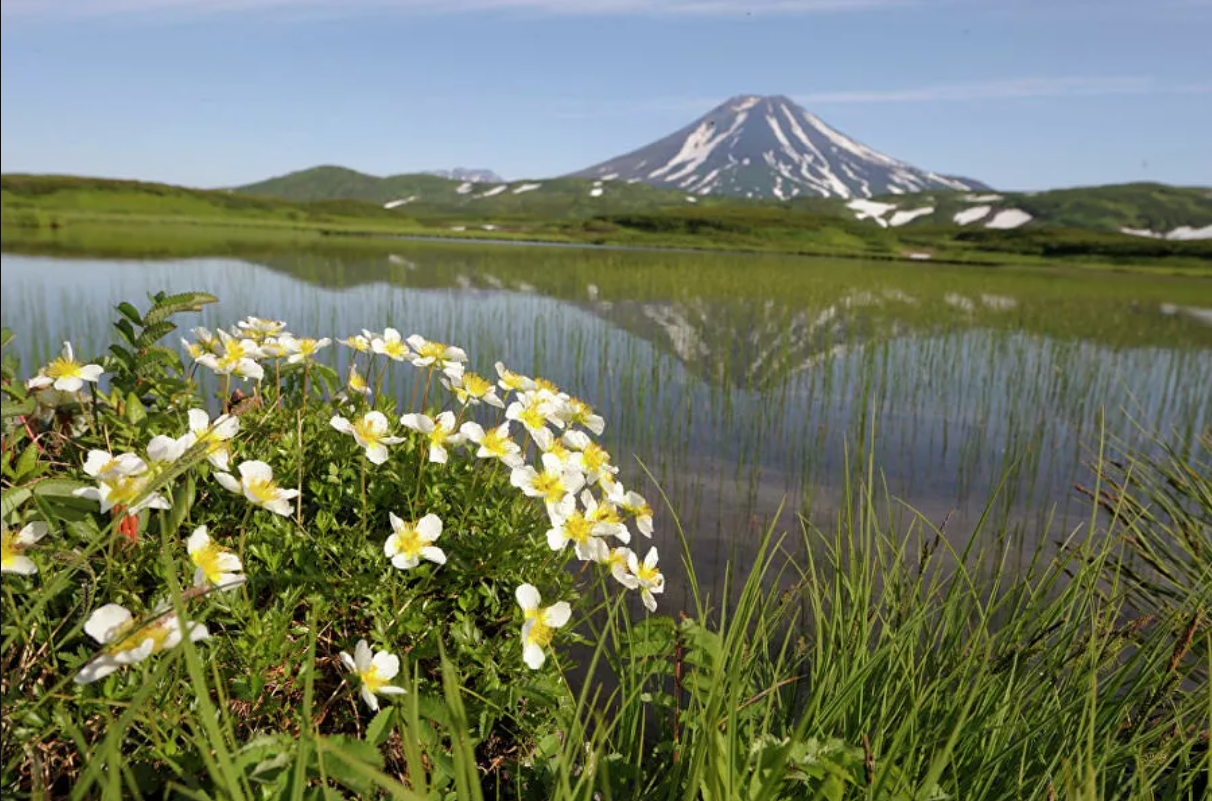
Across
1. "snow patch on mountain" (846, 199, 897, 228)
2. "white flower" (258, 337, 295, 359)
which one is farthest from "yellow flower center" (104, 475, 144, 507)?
"snow patch on mountain" (846, 199, 897, 228)

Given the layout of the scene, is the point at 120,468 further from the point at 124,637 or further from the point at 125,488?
the point at 124,637

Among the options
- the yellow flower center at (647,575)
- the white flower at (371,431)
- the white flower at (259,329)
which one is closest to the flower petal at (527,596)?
the yellow flower center at (647,575)

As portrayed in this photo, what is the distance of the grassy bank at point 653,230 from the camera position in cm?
5753

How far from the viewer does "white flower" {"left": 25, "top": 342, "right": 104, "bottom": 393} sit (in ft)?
6.12

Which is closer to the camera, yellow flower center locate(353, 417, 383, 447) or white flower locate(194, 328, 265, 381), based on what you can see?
yellow flower center locate(353, 417, 383, 447)

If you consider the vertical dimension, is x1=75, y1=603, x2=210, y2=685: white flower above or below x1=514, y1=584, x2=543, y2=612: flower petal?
above

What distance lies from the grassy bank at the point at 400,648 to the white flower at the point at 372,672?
0.01 metres

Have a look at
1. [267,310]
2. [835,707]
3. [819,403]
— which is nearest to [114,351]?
[835,707]

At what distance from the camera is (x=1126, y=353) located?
1349 cm

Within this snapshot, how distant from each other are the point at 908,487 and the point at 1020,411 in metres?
3.63

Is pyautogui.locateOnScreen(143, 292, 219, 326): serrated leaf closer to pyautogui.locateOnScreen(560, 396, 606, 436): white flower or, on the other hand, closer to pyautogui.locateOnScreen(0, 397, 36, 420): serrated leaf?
pyautogui.locateOnScreen(0, 397, 36, 420): serrated leaf

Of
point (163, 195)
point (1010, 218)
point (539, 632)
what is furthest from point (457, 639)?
point (1010, 218)

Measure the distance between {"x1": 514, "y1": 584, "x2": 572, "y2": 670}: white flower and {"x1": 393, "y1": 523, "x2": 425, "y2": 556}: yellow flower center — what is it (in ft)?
0.89

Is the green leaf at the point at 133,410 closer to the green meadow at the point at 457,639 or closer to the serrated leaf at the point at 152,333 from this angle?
the green meadow at the point at 457,639
